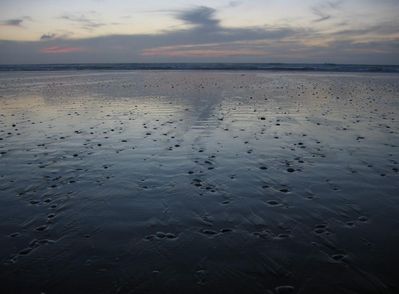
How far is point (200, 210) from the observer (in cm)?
700

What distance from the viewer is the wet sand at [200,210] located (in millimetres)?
4852

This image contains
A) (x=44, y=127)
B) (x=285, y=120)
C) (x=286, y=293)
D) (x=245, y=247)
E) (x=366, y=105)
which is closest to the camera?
(x=286, y=293)

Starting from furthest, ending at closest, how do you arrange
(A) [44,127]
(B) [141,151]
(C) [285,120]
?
(C) [285,120]
(A) [44,127]
(B) [141,151]

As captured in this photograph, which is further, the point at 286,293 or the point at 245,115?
the point at 245,115

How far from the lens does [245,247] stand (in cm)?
560

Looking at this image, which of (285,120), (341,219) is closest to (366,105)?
(285,120)

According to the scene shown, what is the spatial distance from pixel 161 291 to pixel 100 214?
9.21ft

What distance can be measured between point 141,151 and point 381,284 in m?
A: 8.24

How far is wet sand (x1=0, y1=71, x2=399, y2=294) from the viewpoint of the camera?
4852 mm

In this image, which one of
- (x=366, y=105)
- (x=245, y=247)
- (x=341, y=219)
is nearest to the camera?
(x=245, y=247)

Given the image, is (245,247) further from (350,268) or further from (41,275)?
(41,275)

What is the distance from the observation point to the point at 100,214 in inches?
272

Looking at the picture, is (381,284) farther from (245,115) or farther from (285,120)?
(245,115)

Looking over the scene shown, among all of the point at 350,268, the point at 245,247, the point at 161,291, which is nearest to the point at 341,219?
the point at 350,268
